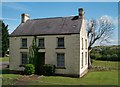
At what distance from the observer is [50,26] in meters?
25.0

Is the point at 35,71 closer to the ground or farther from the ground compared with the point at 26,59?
closer to the ground

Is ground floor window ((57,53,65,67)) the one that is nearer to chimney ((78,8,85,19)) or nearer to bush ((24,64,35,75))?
bush ((24,64,35,75))

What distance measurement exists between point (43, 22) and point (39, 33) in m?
2.95

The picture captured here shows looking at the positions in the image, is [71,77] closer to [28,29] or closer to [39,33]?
[39,33]

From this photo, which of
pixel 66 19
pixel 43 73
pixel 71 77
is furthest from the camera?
pixel 66 19

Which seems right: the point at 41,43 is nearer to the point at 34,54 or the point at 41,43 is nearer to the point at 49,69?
the point at 34,54

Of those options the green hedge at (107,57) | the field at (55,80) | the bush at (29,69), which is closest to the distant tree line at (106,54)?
the green hedge at (107,57)

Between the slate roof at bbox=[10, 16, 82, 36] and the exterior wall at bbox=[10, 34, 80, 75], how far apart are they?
725 millimetres

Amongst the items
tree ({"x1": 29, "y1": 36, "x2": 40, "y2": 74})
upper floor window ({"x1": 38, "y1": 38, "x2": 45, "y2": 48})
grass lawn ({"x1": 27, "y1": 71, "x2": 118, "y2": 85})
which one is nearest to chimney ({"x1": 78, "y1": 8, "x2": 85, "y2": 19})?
upper floor window ({"x1": 38, "y1": 38, "x2": 45, "y2": 48})

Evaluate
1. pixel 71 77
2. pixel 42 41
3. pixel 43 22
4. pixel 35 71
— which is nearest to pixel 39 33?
pixel 42 41

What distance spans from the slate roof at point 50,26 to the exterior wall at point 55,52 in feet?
2.38

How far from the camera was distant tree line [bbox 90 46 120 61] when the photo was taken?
1931 inches

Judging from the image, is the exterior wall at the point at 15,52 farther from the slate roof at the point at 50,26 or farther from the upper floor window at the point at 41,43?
the upper floor window at the point at 41,43

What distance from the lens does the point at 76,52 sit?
22.1 meters
